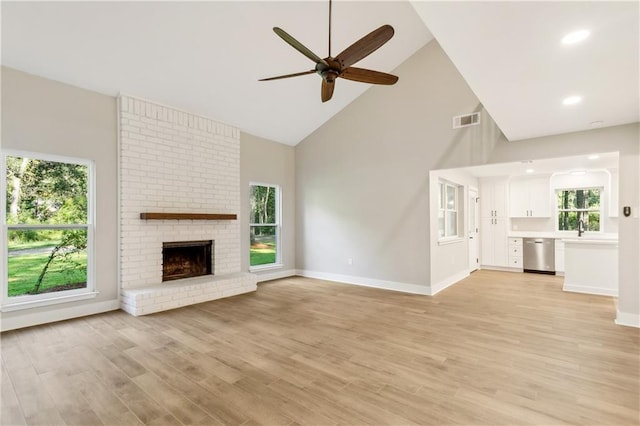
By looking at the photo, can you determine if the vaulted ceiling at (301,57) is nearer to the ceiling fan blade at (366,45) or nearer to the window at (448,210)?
the ceiling fan blade at (366,45)

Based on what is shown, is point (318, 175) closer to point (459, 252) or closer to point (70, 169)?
point (459, 252)

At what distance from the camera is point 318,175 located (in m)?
6.86

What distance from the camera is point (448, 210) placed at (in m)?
6.32

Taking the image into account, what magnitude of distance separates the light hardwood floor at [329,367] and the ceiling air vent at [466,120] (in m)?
2.86

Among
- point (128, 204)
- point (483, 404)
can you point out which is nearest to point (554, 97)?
point (483, 404)

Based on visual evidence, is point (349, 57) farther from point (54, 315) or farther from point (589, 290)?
point (589, 290)

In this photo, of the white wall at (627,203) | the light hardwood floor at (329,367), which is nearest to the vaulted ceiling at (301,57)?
the white wall at (627,203)

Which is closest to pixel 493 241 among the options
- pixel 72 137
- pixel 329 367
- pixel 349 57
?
pixel 329 367

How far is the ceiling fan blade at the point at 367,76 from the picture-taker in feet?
9.47

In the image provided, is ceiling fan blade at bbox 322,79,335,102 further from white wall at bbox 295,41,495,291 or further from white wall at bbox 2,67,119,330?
white wall at bbox 2,67,119,330

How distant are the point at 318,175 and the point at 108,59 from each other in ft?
13.6

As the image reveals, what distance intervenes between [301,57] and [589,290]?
→ 6198 mm

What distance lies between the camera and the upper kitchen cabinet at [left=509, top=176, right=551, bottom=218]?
24.5ft

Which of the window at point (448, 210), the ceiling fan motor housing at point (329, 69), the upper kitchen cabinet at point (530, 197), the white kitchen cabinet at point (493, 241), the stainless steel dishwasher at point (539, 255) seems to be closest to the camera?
the ceiling fan motor housing at point (329, 69)
